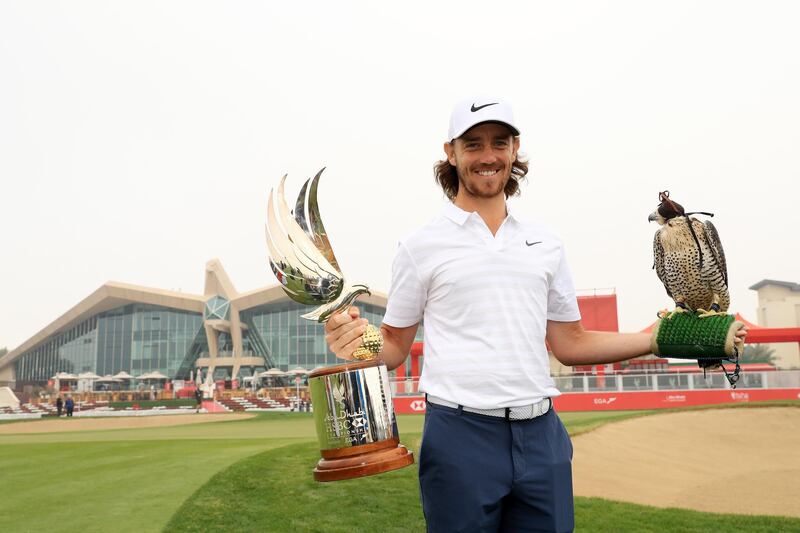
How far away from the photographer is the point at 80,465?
8141 millimetres

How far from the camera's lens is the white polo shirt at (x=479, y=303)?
1.97 meters

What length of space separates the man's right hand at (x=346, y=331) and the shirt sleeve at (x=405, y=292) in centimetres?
12

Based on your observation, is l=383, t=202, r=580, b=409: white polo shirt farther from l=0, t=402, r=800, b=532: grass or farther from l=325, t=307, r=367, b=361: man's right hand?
l=0, t=402, r=800, b=532: grass

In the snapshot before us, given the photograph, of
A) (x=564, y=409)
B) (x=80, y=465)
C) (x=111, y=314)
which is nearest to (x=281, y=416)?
(x=564, y=409)

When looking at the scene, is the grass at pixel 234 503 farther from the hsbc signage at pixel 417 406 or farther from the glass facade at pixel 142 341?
the glass facade at pixel 142 341

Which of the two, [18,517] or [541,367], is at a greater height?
[541,367]

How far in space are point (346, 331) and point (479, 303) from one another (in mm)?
475

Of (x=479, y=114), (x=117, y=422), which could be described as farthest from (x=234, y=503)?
(x=117, y=422)

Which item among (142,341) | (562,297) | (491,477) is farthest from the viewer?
(142,341)

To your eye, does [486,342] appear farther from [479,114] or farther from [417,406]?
[417,406]

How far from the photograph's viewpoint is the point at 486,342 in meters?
1.99

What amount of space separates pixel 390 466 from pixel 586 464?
26.1 feet

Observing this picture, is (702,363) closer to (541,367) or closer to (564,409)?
(541,367)

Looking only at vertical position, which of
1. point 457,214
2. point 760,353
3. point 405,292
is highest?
point 457,214
